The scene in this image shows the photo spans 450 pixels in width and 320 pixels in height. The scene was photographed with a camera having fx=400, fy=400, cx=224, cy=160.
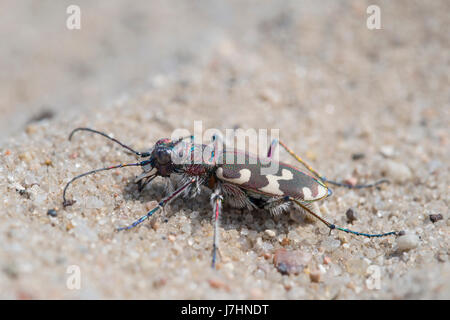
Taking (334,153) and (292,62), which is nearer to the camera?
(334,153)

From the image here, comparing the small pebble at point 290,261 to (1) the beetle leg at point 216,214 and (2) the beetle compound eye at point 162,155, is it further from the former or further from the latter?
(2) the beetle compound eye at point 162,155

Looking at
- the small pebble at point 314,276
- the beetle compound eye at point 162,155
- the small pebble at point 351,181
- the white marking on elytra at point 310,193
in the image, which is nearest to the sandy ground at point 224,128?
the small pebble at point 314,276

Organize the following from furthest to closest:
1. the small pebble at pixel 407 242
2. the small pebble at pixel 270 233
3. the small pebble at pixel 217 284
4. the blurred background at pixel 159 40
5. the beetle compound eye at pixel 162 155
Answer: the blurred background at pixel 159 40
the small pebble at pixel 270 233
the beetle compound eye at pixel 162 155
the small pebble at pixel 407 242
the small pebble at pixel 217 284

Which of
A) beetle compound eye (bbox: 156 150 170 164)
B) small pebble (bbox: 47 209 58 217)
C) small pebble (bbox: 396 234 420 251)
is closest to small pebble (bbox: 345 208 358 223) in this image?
small pebble (bbox: 396 234 420 251)

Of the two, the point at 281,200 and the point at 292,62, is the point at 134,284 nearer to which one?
the point at 281,200

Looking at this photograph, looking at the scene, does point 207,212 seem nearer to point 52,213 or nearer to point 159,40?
point 52,213

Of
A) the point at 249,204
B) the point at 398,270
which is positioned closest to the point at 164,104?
the point at 249,204
